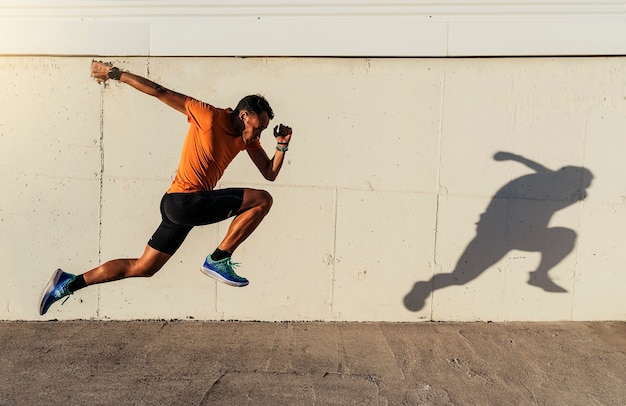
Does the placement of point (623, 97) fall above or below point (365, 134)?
above

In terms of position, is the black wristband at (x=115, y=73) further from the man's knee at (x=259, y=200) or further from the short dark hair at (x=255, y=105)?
the man's knee at (x=259, y=200)

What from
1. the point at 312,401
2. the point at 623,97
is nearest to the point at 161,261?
the point at 312,401

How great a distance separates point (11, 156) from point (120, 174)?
1.12 meters

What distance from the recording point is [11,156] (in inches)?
227

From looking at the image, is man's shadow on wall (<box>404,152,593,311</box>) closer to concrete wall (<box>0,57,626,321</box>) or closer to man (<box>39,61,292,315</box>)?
concrete wall (<box>0,57,626,321</box>)

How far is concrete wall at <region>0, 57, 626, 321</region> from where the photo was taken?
571 centimetres

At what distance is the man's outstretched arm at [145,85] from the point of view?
490 centimetres

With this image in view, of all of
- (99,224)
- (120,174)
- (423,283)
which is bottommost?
(423,283)

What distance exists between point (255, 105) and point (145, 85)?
0.97 metres

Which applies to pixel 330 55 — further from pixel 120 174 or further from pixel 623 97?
pixel 623 97
